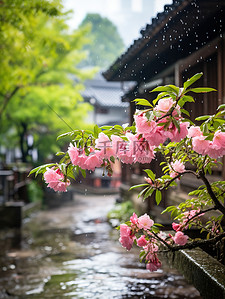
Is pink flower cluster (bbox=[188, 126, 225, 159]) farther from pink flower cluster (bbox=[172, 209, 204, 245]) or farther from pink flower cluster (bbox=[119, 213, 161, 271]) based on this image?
pink flower cluster (bbox=[172, 209, 204, 245])

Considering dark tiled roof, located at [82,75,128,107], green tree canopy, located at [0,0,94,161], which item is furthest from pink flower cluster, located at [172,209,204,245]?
dark tiled roof, located at [82,75,128,107]

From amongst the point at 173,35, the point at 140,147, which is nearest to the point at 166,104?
the point at 140,147

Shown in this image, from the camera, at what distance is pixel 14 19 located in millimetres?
6777

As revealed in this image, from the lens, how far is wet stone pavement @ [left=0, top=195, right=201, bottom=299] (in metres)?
5.50

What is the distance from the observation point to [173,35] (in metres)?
6.73

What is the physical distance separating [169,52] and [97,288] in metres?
4.89

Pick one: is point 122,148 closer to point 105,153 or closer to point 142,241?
point 105,153

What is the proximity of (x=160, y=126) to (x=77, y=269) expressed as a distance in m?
5.06

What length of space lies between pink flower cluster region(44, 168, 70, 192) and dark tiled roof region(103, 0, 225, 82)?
367cm

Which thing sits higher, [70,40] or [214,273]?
[70,40]

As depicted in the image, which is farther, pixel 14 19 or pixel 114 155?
pixel 14 19

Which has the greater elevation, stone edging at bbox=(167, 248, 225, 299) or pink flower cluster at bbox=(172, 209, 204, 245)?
pink flower cluster at bbox=(172, 209, 204, 245)

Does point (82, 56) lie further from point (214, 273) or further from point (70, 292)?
point (214, 273)

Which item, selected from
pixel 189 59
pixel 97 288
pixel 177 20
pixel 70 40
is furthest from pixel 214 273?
pixel 70 40
